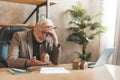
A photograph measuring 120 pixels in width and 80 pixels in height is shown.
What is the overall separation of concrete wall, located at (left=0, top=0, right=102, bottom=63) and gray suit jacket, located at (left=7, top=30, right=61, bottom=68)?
4.31 ft

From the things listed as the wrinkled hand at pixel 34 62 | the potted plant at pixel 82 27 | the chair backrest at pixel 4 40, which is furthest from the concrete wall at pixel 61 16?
the wrinkled hand at pixel 34 62

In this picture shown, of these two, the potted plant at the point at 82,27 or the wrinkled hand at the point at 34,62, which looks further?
the potted plant at the point at 82,27

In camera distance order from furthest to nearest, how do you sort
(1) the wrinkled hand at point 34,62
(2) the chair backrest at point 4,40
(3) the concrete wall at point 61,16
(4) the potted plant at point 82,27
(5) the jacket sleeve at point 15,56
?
(4) the potted plant at point 82,27
(3) the concrete wall at point 61,16
(2) the chair backrest at point 4,40
(5) the jacket sleeve at point 15,56
(1) the wrinkled hand at point 34,62

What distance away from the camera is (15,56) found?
6.67ft

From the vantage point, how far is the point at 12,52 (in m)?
2.03

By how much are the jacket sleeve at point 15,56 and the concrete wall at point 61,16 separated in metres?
1.34

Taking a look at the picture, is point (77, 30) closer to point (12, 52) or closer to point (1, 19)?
point (1, 19)

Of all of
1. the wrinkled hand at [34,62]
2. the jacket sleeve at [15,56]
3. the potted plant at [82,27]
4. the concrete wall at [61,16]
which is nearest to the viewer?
the wrinkled hand at [34,62]

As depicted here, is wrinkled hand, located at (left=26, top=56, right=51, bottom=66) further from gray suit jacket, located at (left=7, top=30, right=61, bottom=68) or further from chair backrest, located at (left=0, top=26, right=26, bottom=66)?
chair backrest, located at (left=0, top=26, right=26, bottom=66)

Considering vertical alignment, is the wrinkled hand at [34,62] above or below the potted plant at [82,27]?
below

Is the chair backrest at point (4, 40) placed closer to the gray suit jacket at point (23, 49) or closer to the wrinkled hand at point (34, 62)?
the gray suit jacket at point (23, 49)

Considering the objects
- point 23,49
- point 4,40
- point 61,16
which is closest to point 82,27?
point 61,16

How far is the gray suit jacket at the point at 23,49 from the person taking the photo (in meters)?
1.98

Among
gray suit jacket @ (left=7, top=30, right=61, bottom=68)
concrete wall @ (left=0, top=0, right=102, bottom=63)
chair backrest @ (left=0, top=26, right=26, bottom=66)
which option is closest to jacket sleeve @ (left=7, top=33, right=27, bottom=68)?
gray suit jacket @ (left=7, top=30, right=61, bottom=68)
